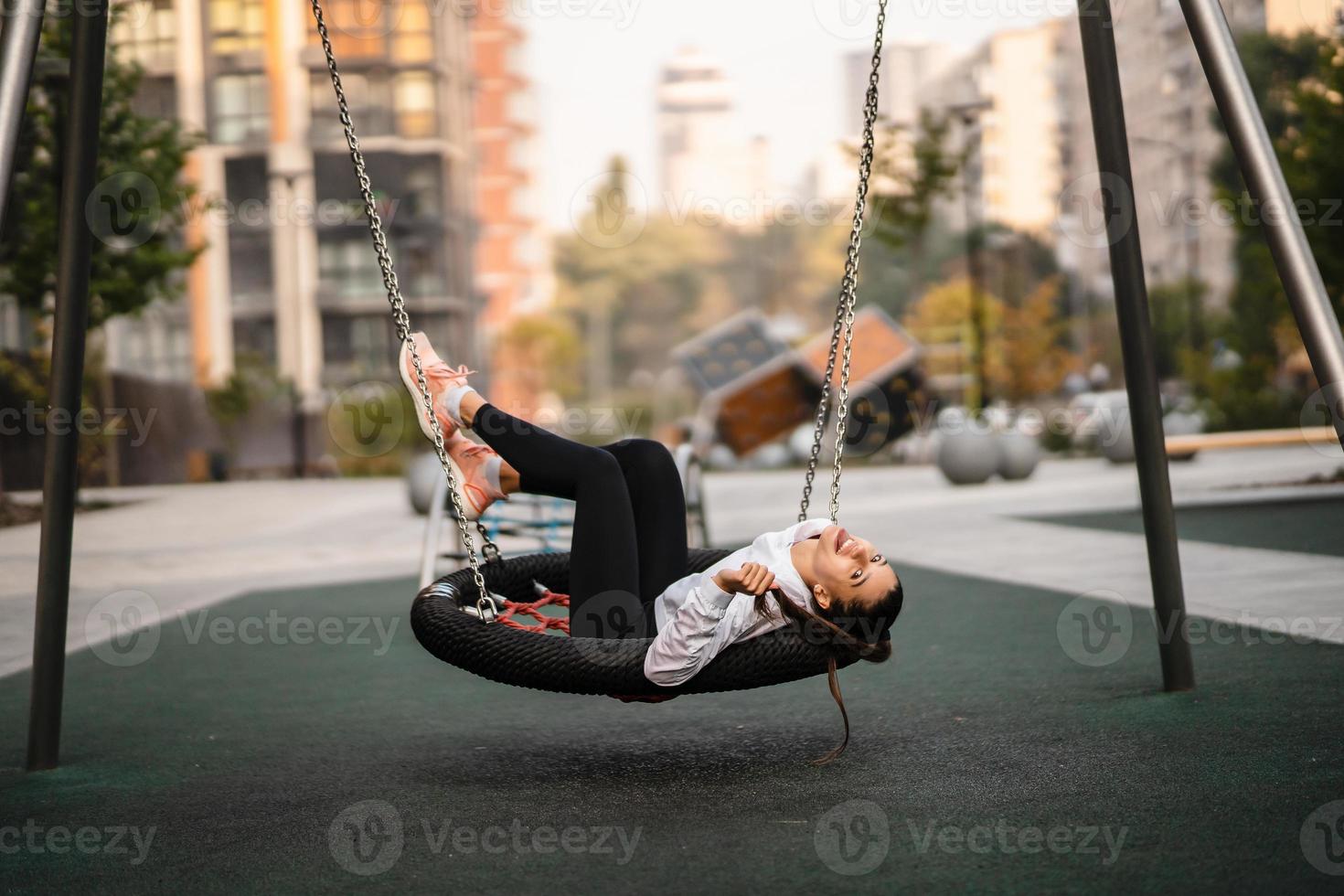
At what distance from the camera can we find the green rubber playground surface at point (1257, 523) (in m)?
6.73

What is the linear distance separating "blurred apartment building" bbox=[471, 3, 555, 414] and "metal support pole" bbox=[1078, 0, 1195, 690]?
37608mm

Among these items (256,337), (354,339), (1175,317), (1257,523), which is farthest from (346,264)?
(1257,523)

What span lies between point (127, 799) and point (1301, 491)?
8.32 meters

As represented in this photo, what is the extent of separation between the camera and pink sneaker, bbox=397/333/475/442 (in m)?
3.12

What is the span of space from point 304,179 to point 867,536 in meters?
19.0

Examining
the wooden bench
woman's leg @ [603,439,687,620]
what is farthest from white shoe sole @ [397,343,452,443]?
the wooden bench

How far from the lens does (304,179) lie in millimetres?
24828

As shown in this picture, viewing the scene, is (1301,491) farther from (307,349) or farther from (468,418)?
(307,349)

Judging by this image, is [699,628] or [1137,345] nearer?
[699,628]

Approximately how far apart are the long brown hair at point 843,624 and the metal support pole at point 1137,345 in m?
1.13

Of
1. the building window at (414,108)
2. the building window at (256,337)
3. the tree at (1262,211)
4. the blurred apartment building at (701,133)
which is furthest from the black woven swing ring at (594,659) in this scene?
the blurred apartment building at (701,133)

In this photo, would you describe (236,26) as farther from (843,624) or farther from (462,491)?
(843,624)

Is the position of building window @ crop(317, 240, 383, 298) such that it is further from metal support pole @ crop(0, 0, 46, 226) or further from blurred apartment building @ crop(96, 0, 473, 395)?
metal support pole @ crop(0, 0, 46, 226)

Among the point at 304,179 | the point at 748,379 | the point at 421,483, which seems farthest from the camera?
the point at 304,179
